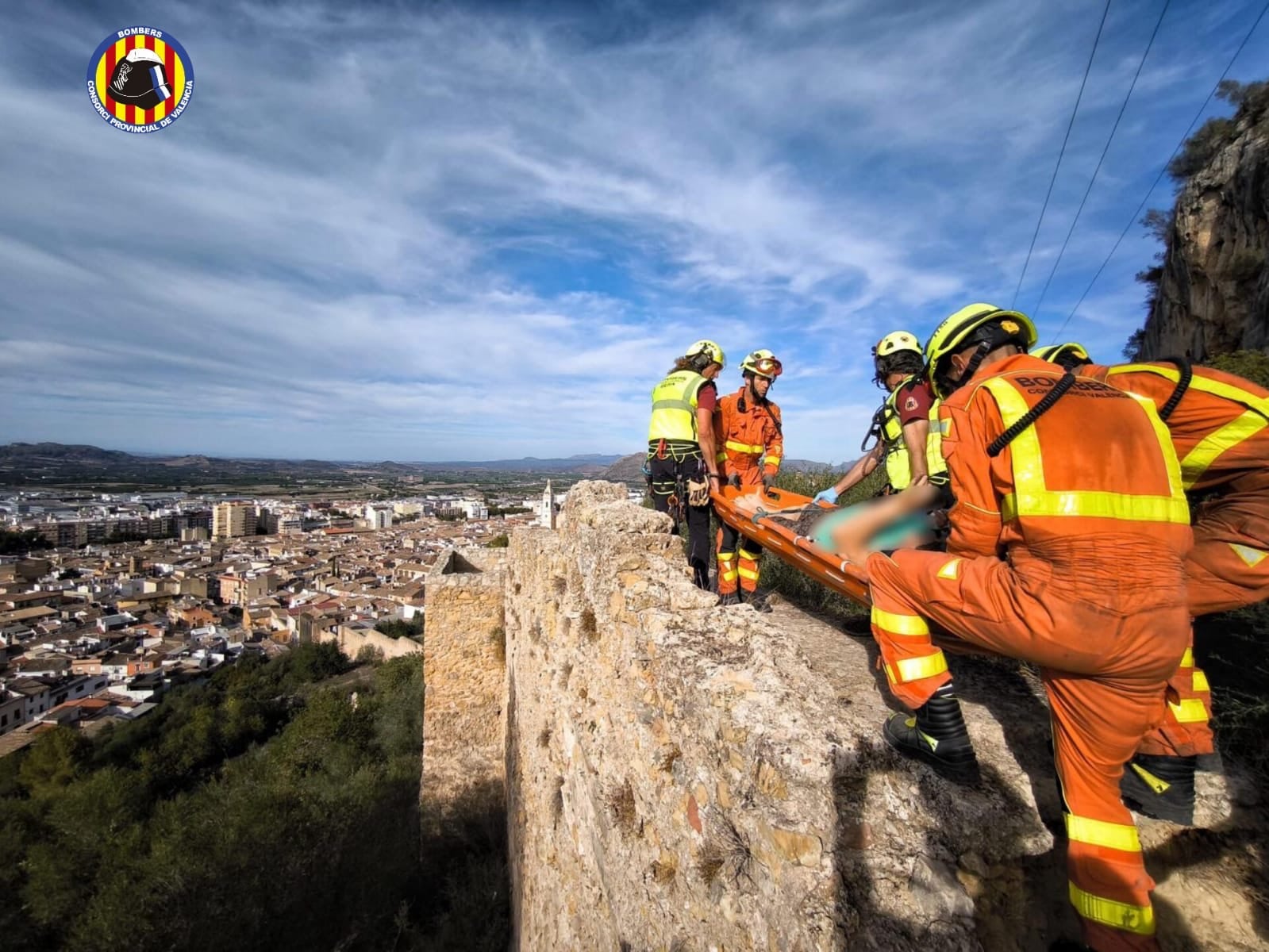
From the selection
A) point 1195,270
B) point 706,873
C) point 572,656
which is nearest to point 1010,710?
point 706,873

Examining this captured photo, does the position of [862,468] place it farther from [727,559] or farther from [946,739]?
[946,739]

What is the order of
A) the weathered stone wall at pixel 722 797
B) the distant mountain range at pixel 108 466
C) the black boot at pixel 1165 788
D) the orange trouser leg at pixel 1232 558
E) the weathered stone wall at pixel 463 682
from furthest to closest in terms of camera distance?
1. the distant mountain range at pixel 108 466
2. the weathered stone wall at pixel 463 682
3. the orange trouser leg at pixel 1232 558
4. the black boot at pixel 1165 788
5. the weathered stone wall at pixel 722 797

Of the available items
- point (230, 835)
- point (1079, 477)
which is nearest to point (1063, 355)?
point (1079, 477)

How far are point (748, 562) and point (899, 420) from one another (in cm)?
207

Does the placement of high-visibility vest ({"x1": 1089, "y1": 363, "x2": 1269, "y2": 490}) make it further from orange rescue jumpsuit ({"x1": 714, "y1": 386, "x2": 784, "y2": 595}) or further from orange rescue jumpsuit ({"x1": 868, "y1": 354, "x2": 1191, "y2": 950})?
orange rescue jumpsuit ({"x1": 714, "y1": 386, "x2": 784, "y2": 595})

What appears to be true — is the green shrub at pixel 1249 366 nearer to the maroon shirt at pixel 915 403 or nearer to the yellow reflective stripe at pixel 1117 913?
the maroon shirt at pixel 915 403

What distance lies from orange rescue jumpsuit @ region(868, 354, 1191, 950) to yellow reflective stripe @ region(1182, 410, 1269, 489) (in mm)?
674

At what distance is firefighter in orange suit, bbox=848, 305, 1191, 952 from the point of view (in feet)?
5.56

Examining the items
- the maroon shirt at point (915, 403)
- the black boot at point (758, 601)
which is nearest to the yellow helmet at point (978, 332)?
the maroon shirt at point (915, 403)

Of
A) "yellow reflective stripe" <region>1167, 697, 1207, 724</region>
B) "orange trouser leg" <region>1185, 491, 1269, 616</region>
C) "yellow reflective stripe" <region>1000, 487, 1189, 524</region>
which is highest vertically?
"yellow reflective stripe" <region>1000, 487, 1189, 524</region>

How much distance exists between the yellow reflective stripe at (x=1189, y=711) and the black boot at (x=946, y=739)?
0.86 metres

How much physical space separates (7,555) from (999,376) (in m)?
78.7

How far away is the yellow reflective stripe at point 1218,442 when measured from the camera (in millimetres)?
2211

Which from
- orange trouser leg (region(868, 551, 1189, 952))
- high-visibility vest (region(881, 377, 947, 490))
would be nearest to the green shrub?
high-visibility vest (region(881, 377, 947, 490))
